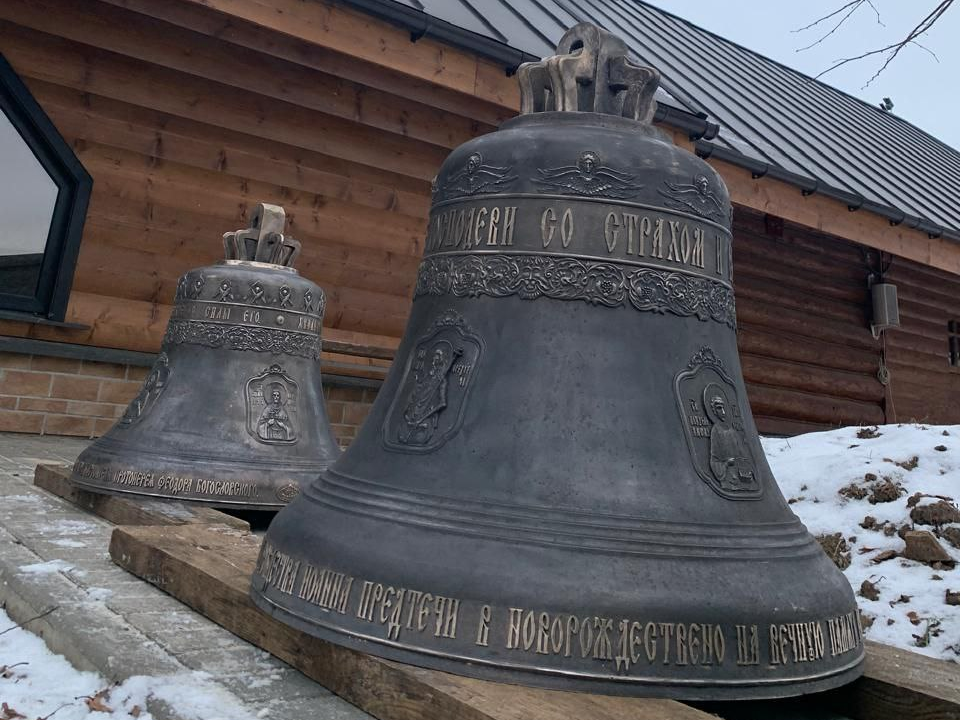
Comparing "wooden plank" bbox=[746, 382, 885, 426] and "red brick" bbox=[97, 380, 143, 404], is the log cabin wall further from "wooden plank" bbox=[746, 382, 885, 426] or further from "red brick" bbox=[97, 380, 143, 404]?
"wooden plank" bbox=[746, 382, 885, 426]

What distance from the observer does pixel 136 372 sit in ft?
19.9

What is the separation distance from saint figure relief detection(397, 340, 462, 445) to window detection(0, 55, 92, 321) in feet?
15.2

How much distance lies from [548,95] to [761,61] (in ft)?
43.2

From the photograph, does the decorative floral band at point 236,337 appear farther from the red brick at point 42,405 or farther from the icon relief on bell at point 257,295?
the red brick at point 42,405

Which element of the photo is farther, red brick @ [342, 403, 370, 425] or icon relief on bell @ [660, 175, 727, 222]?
red brick @ [342, 403, 370, 425]

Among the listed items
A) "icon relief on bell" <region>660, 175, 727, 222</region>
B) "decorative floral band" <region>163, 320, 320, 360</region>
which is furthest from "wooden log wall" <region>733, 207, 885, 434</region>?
"icon relief on bell" <region>660, 175, 727, 222</region>

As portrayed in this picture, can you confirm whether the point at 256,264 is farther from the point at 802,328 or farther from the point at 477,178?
the point at 802,328

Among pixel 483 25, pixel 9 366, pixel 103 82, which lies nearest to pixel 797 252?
pixel 483 25

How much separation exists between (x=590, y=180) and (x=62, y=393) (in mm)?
5025

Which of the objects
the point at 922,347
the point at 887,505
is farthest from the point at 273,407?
the point at 922,347

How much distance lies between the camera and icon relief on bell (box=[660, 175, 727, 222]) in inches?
73.5

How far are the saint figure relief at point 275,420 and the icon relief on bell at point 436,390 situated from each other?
1.61 m

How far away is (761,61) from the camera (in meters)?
13.8

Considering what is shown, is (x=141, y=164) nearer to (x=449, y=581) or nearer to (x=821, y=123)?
(x=449, y=581)
